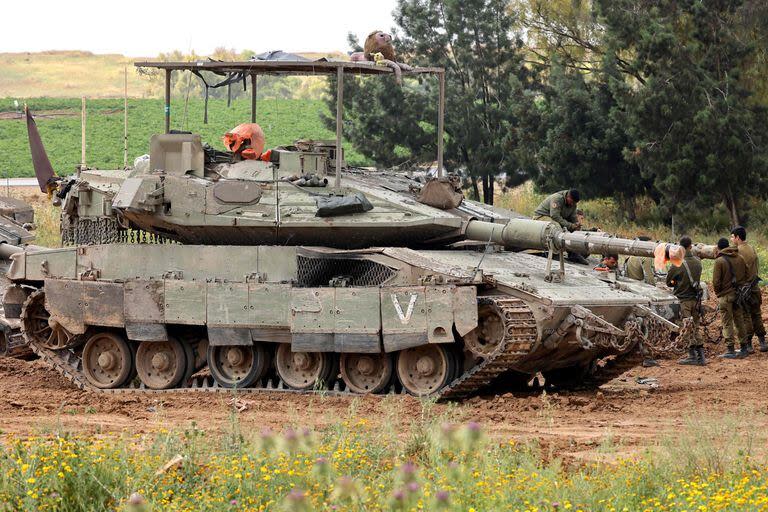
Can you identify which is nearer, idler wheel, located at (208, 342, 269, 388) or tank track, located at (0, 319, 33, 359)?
idler wheel, located at (208, 342, 269, 388)

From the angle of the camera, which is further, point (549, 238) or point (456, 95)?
point (456, 95)

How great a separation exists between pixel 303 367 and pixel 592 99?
17.9 metres

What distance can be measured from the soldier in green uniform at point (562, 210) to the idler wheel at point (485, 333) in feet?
8.21

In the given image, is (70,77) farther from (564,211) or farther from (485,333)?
(485,333)

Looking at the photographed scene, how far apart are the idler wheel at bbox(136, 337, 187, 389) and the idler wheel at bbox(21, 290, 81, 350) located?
0.97 meters

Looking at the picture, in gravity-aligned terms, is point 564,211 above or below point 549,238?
above

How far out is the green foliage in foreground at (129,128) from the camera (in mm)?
47781

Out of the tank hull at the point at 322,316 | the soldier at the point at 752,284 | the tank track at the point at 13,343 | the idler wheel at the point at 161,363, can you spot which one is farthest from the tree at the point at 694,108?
the idler wheel at the point at 161,363

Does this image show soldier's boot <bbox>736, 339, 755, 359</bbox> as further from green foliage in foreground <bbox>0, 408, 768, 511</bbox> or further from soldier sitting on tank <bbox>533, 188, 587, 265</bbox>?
green foliage in foreground <bbox>0, 408, 768, 511</bbox>

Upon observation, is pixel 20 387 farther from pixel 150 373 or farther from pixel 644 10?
pixel 644 10

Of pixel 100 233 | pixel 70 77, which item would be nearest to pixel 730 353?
pixel 100 233

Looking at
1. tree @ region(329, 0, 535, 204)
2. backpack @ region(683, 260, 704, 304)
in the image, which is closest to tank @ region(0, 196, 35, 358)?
backpack @ region(683, 260, 704, 304)

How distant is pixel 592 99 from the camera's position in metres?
32.0

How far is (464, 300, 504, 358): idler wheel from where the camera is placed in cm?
1412
